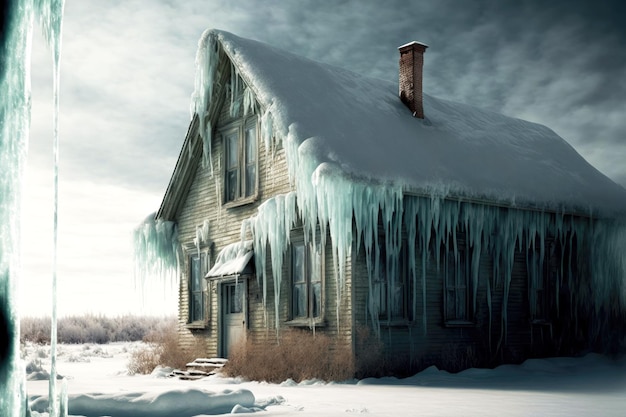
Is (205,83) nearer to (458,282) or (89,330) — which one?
(458,282)

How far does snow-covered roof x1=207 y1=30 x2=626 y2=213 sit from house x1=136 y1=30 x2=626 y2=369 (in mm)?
54

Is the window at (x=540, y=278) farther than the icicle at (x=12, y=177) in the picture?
Yes

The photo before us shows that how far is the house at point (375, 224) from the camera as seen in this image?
48.6 ft

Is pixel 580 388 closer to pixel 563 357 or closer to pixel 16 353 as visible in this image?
pixel 563 357

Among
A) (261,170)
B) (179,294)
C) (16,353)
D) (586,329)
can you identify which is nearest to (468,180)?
(261,170)

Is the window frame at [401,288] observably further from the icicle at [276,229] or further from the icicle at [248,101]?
the icicle at [248,101]

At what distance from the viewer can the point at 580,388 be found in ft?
41.5

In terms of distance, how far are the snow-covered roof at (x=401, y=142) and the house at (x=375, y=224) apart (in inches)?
2.1

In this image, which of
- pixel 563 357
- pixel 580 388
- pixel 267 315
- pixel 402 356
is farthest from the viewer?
pixel 563 357

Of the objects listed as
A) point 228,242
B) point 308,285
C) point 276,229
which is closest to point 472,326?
point 308,285

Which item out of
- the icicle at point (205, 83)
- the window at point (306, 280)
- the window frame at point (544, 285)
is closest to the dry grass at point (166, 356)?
the window at point (306, 280)

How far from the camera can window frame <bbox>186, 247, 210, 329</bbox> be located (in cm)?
1909

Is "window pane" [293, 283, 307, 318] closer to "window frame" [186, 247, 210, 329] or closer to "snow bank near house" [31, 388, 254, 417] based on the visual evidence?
"window frame" [186, 247, 210, 329]

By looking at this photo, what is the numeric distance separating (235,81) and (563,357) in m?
10.1
